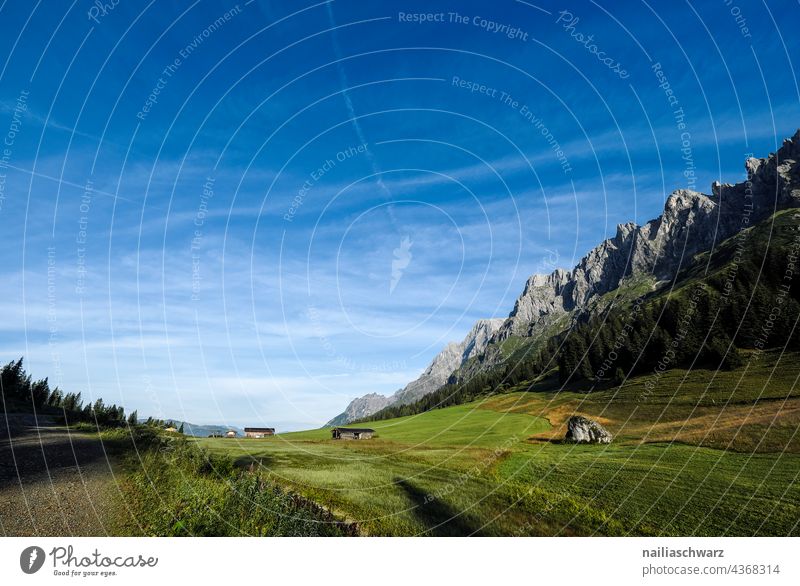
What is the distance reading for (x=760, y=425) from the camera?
108 ft

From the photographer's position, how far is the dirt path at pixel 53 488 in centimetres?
1461

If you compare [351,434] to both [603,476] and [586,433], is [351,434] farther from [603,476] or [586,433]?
[603,476]

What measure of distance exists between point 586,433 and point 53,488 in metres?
41.4

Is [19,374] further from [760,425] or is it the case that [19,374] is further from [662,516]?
[760,425]

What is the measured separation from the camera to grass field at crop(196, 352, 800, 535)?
1838 centimetres

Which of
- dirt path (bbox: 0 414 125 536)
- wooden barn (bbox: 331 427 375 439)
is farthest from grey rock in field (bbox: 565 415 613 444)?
dirt path (bbox: 0 414 125 536)

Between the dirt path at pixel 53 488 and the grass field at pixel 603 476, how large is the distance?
9513mm

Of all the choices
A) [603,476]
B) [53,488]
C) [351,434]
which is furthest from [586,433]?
[351,434]

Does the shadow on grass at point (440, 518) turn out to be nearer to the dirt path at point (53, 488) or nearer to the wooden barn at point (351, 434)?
the dirt path at point (53, 488)

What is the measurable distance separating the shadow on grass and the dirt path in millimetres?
13270
